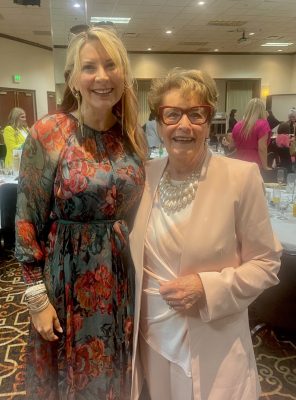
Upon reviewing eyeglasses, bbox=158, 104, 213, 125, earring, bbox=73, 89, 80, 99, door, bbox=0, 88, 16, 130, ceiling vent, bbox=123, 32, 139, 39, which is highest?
ceiling vent, bbox=123, 32, 139, 39

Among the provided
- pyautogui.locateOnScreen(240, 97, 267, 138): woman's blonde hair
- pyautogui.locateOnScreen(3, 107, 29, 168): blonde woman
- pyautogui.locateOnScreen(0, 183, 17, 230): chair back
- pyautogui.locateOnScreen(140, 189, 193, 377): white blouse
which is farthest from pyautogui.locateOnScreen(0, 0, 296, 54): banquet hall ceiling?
pyautogui.locateOnScreen(140, 189, 193, 377): white blouse

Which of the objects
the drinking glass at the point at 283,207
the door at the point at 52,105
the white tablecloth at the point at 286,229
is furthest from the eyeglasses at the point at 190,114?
the drinking glass at the point at 283,207

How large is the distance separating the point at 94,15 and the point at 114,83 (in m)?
8.08

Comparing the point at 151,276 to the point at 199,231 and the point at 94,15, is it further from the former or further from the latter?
the point at 94,15

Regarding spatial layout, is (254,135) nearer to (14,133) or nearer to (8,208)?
(8,208)

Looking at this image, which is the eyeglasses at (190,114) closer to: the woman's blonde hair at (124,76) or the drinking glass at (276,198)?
the woman's blonde hair at (124,76)

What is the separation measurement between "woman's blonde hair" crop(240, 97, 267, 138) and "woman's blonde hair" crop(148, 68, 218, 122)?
363 centimetres

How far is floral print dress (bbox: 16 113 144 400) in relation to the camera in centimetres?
120

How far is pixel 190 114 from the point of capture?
114cm

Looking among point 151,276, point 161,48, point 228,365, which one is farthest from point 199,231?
point 161,48

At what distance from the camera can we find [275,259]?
117 centimetres

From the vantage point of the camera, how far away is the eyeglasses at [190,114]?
1.14 m

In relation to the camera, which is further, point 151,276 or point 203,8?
point 203,8

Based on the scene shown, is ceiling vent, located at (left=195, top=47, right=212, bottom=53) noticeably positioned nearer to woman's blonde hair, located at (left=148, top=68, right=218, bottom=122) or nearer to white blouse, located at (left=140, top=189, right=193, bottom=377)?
woman's blonde hair, located at (left=148, top=68, right=218, bottom=122)
